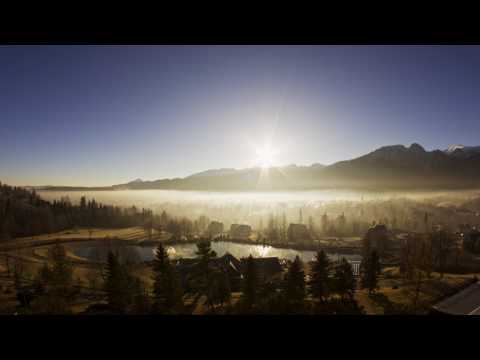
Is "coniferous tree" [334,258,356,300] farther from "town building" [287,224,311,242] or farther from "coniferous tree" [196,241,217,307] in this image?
"town building" [287,224,311,242]

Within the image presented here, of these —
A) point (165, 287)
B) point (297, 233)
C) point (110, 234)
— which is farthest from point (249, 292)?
point (110, 234)

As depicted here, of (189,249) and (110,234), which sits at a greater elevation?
(110,234)

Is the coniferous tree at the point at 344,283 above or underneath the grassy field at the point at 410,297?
above

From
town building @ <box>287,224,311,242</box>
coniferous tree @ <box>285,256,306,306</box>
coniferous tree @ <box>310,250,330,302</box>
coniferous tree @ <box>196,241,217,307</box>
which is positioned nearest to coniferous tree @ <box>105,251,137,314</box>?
coniferous tree @ <box>196,241,217,307</box>

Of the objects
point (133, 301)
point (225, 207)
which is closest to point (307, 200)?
point (225, 207)

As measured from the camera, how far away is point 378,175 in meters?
12.9

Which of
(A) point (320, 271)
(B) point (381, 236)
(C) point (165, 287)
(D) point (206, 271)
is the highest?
(D) point (206, 271)

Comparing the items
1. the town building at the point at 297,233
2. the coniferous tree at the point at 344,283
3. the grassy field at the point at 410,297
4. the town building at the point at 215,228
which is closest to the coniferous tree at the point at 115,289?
the coniferous tree at the point at 344,283

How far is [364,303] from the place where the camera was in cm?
645

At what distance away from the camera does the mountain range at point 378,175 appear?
8648 mm

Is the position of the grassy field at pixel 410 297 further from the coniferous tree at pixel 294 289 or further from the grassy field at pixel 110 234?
the grassy field at pixel 110 234

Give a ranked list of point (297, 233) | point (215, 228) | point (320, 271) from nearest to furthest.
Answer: point (320, 271)
point (215, 228)
point (297, 233)

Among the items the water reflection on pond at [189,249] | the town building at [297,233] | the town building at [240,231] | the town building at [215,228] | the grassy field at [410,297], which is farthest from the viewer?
the town building at [240,231]

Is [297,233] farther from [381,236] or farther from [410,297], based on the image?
[410,297]
